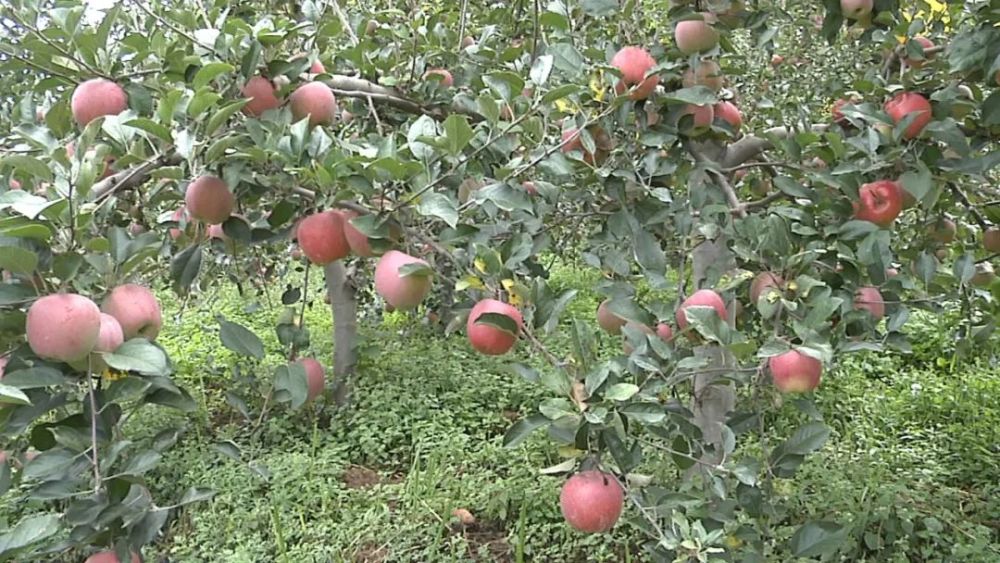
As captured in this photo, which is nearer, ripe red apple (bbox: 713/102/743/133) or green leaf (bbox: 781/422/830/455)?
green leaf (bbox: 781/422/830/455)

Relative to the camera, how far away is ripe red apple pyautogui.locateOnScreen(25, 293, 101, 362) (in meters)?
0.85

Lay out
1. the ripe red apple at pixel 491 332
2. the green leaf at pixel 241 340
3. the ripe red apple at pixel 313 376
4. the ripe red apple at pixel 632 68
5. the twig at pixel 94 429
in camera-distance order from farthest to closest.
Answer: the ripe red apple at pixel 313 376 → the ripe red apple at pixel 632 68 → the green leaf at pixel 241 340 → the ripe red apple at pixel 491 332 → the twig at pixel 94 429

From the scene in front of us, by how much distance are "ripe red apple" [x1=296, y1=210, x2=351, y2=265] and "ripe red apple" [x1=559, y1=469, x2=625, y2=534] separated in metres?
0.46

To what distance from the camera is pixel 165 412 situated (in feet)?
10.3

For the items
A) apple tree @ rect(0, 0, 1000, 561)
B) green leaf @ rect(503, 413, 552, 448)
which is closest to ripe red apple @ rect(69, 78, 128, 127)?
apple tree @ rect(0, 0, 1000, 561)

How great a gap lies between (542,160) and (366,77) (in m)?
0.62

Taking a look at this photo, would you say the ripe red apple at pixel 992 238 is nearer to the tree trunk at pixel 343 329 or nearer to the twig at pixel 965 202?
the twig at pixel 965 202

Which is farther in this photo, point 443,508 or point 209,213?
point 443,508

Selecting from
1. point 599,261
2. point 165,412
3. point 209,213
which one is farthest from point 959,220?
point 165,412

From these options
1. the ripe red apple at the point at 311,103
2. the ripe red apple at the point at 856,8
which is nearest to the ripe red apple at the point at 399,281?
the ripe red apple at the point at 311,103

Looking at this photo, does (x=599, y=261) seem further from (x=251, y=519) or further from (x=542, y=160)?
(x=251, y=519)

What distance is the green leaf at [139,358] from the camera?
0.89 metres

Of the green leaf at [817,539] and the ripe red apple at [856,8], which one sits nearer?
the green leaf at [817,539]

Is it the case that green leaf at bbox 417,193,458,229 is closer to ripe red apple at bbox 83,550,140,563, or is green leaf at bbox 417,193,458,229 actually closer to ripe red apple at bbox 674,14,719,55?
ripe red apple at bbox 83,550,140,563
